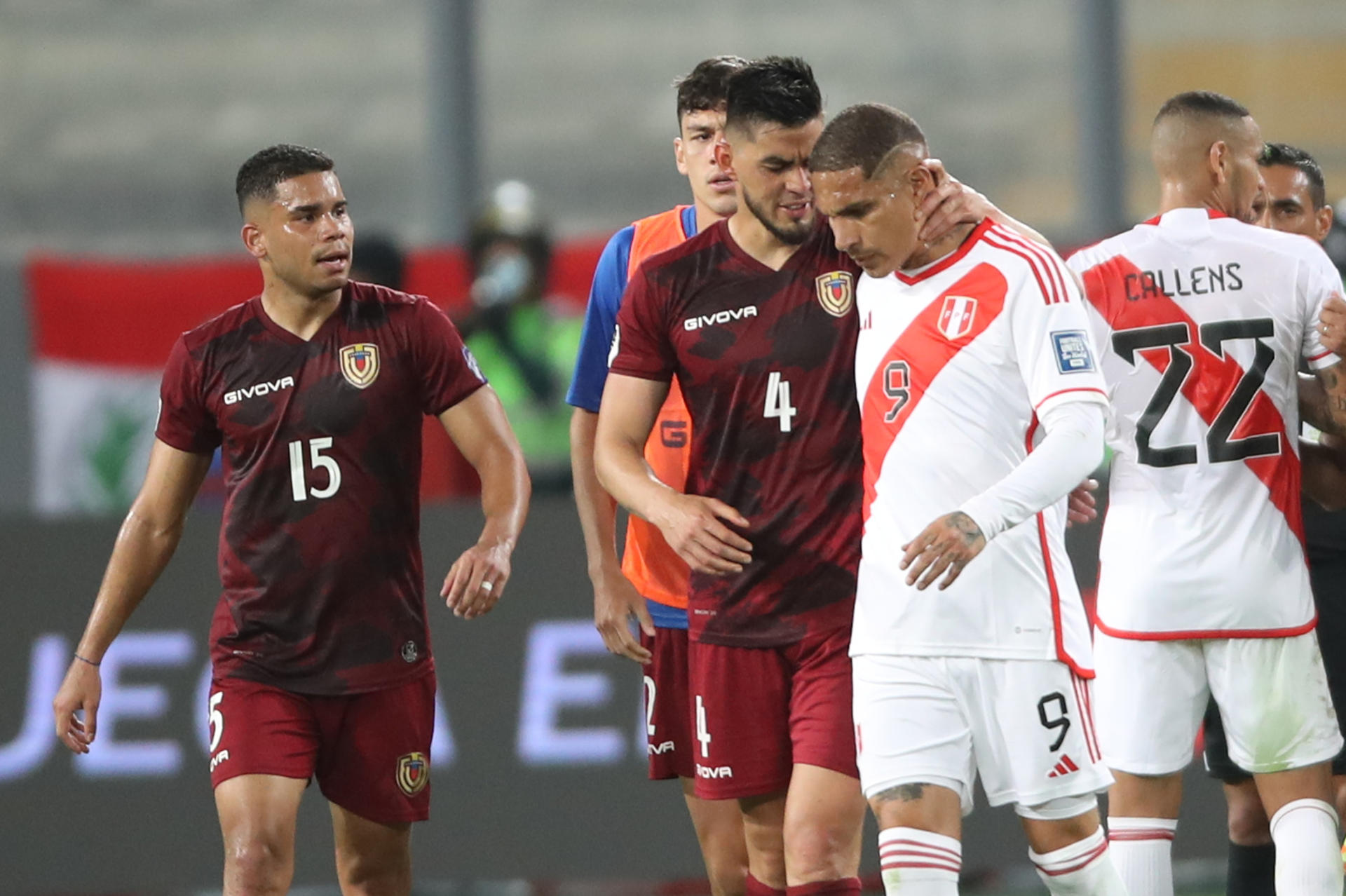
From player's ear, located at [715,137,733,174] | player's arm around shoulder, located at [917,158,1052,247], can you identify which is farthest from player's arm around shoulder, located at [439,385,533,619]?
player's arm around shoulder, located at [917,158,1052,247]

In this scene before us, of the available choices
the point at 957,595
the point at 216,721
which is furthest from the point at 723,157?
the point at 216,721

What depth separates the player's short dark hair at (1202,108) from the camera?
225 inches

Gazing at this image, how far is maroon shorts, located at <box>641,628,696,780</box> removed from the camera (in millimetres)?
6160

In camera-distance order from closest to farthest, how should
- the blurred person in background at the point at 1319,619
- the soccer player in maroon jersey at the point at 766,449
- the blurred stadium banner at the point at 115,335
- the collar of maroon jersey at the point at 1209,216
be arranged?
→ the soccer player in maroon jersey at the point at 766,449 < the collar of maroon jersey at the point at 1209,216 < the blurred person in background at the point at 1319,619 < the blurred stadium banner at the point at 115,335

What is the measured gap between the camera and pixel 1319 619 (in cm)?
643

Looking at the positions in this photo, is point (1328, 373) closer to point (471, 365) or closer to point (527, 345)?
point (471, 365)

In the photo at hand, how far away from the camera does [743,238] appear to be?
5605mm

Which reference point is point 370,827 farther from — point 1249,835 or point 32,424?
point 32,424

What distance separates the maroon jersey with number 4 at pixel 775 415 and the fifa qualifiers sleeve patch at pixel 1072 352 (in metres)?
0.70

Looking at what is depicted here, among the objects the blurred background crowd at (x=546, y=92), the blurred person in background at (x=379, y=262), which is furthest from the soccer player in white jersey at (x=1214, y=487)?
the blurred background crowd at (x=546, y=92)

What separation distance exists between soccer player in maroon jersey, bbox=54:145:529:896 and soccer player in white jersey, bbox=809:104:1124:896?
119cm

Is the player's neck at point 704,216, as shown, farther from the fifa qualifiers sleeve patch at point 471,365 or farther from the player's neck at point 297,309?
the player's neck at point 297,309

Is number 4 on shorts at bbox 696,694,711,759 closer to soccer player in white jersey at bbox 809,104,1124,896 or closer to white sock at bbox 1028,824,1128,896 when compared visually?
soccer player in white jersey at bbox 809,104,1124,896

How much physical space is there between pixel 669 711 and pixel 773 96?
188cm
